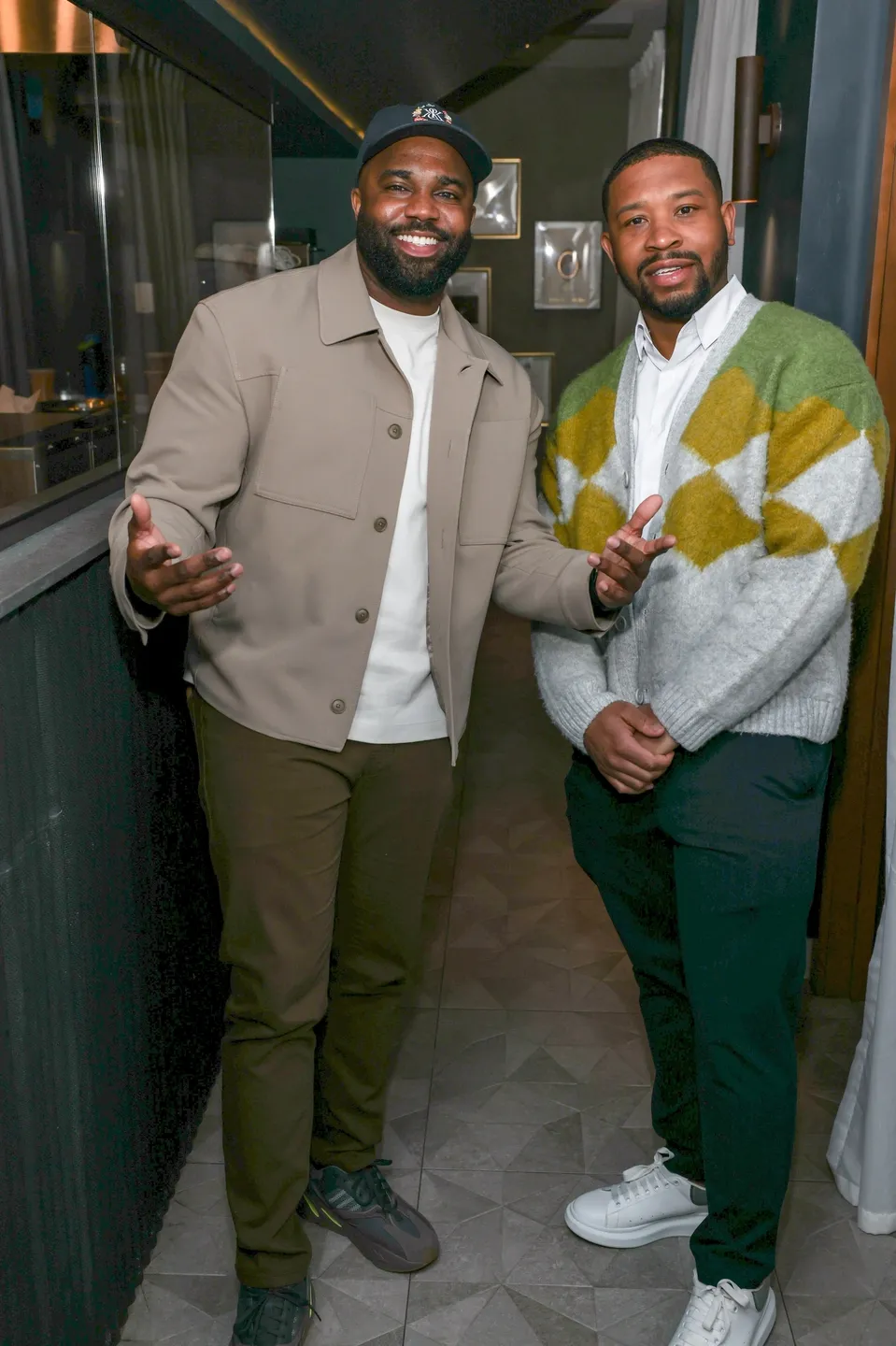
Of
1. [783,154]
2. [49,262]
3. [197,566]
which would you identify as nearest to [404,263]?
[197,566]

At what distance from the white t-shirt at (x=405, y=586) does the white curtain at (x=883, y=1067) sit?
82 centimetres

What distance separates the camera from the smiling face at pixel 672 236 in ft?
5.79

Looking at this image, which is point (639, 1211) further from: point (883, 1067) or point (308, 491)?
point (308, 491)

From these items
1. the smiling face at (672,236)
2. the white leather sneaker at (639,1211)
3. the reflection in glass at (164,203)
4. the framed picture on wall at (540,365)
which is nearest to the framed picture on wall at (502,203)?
the framed picture on wall at (540,365)

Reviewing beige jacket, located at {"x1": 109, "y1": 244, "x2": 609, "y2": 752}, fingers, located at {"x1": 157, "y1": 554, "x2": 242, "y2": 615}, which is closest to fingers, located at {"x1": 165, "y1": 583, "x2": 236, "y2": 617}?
fingers, located at {"x1": 157, "y1": 554, "x2": 242, "y2": 615}

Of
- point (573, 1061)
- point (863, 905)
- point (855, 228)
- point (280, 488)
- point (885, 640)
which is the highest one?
point (855, 228)

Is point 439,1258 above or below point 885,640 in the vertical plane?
below

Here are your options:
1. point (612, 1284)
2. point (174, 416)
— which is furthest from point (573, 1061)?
point (174, 416)

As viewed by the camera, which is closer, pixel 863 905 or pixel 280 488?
pixel 280 488

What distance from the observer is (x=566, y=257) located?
305 inches

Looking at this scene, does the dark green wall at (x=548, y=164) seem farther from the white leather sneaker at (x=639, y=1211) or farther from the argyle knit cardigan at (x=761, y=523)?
the white leather sneaker at (x=639, y=1211)

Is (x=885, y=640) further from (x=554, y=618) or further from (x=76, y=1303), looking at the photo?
(x=76, y=1303)

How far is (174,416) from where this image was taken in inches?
66.8

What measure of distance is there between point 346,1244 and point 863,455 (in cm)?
152
